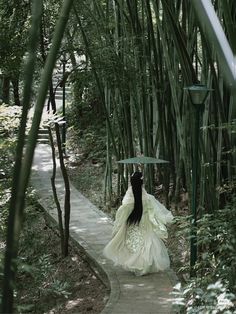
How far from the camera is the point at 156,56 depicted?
632 centimetres

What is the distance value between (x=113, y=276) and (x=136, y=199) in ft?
2.32

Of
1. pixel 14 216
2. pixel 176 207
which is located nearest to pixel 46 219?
pixel 176 207

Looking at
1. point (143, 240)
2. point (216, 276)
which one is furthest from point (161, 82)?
point (216, 276)

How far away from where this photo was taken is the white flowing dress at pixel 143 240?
4938mm

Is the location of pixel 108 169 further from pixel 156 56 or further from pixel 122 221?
pixel 122 221

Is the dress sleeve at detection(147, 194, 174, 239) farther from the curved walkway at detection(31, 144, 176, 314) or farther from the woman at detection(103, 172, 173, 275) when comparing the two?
the curved walkway at detection(31, 144, 176, 314)

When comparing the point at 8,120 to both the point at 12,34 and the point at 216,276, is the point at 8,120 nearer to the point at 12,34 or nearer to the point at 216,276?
the point at 12,34

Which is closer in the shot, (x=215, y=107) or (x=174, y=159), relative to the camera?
(x=215, y=107)

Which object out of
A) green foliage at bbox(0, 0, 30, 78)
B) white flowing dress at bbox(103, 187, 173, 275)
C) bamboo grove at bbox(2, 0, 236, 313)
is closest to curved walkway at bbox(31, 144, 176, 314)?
white flowing dress at bbox(103, 187, 173, 275)

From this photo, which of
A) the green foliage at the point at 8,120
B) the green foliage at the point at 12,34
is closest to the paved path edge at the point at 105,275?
the green foliage at the point at 8,120

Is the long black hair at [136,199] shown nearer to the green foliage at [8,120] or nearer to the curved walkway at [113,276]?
the curved walkway at [113,276]

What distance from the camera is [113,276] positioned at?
4.98 metres

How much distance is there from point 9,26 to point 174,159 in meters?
2.70

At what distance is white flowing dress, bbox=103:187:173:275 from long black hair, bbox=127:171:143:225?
0.03 metres
